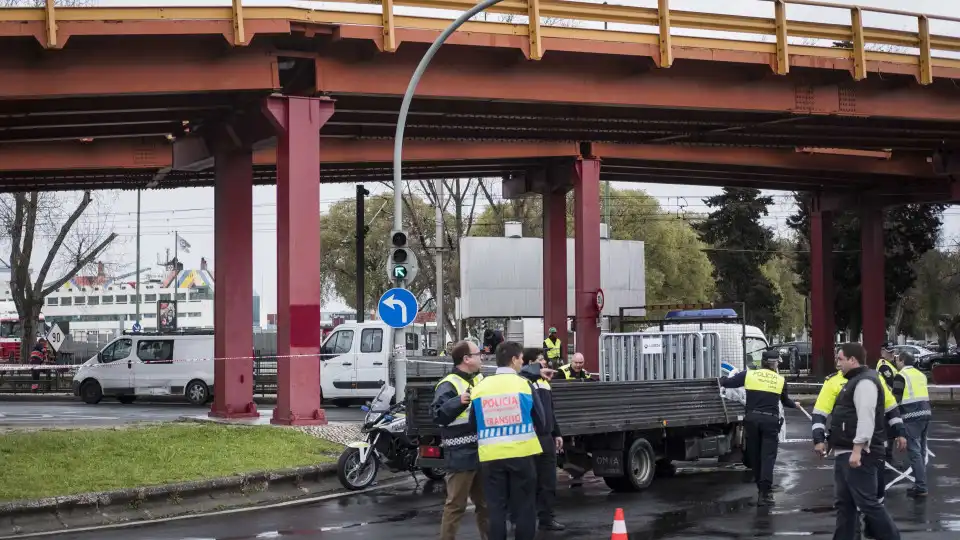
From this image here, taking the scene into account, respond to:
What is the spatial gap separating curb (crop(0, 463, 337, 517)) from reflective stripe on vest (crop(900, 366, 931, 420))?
7394 mm

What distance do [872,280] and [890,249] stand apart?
497 inches

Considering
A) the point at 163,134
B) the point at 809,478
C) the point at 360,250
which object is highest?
the point at 163,134

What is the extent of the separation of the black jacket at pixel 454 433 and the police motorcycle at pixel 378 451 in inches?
211

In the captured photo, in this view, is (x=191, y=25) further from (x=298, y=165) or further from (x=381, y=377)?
(x=381, y=377)

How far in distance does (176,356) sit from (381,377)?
655 cm

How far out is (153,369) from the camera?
33.6 m

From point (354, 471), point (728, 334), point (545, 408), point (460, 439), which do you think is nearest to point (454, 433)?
point (460, 439)

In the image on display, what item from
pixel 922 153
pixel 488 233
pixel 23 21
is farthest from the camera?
pixel 488 233

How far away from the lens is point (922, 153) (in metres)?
39.0

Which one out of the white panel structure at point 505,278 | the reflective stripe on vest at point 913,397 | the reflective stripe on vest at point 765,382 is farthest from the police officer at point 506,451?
the white panel structure at point 505,278

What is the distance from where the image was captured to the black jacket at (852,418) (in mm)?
10094

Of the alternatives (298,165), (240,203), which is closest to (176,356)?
(240,203)

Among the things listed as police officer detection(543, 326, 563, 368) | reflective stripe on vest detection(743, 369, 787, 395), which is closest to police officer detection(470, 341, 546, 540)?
reflective stripe on vest detection(743, 369, 787, 395)

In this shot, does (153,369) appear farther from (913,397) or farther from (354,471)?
(913,397)
